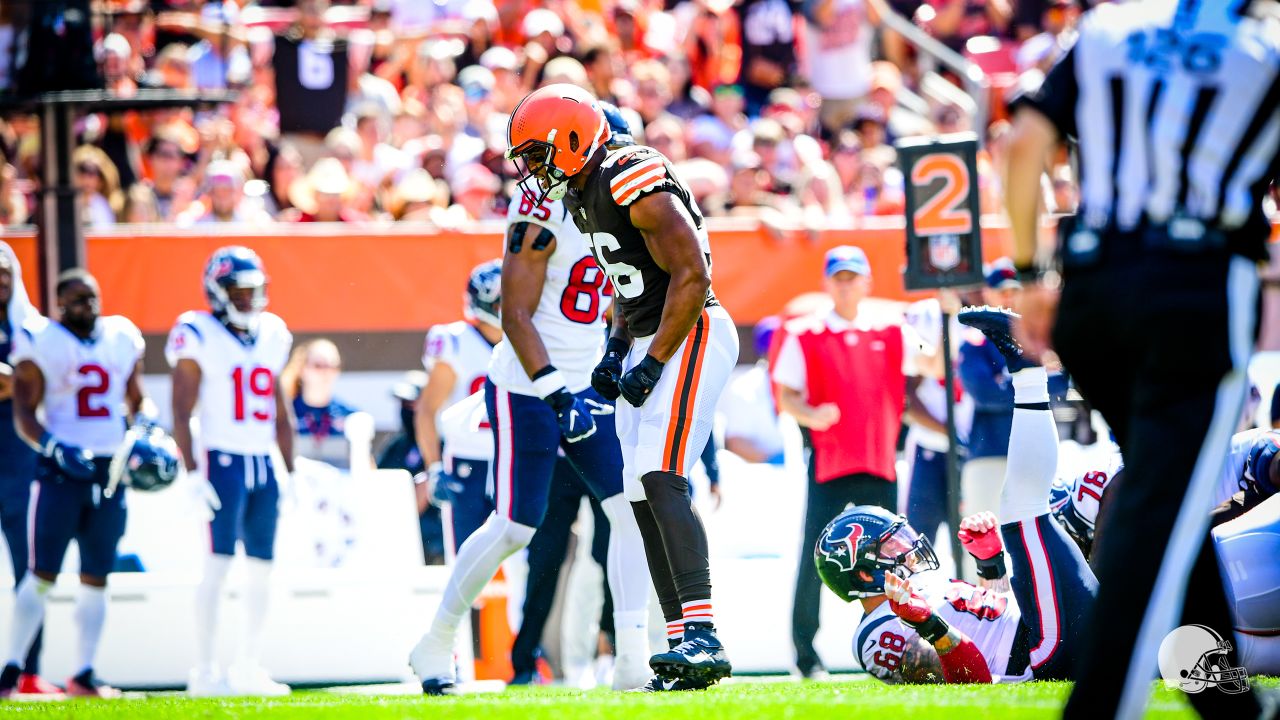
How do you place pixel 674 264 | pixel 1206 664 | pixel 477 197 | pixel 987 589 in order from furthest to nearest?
pixel 477 197 → pixel 987 589 → pixel 674 264 → pixel 1206 664

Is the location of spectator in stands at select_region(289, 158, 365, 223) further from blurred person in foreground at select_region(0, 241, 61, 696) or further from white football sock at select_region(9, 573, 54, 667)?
white football sock at select_region(9, 573, 54, 667)

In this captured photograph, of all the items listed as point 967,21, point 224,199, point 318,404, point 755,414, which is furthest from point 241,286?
point 967,21

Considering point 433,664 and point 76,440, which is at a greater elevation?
point 76,440

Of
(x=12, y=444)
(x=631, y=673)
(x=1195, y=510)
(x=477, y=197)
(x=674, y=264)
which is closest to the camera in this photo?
(x=1195, y=510)

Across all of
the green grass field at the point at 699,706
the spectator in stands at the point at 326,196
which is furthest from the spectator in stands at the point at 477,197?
the green grass field at the point at 699,706

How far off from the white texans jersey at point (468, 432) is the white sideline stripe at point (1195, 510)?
5306mm

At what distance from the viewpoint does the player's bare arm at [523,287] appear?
6.14 meters

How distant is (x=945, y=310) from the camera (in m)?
8.47

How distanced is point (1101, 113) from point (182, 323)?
616 centimetres

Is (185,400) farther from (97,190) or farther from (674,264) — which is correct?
(674,264)

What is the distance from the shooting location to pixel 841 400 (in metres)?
8.17

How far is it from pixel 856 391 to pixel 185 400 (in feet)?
11.3

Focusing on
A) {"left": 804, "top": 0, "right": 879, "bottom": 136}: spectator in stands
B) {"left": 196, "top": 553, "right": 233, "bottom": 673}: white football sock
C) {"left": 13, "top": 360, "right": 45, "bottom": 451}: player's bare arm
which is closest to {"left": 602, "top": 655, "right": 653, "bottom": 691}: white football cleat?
{"left": 196, "top": 553, "right": 233, "bottom": 673}: white football sock

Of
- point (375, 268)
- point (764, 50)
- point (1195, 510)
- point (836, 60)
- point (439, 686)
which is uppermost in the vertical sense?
point (764, 50)
